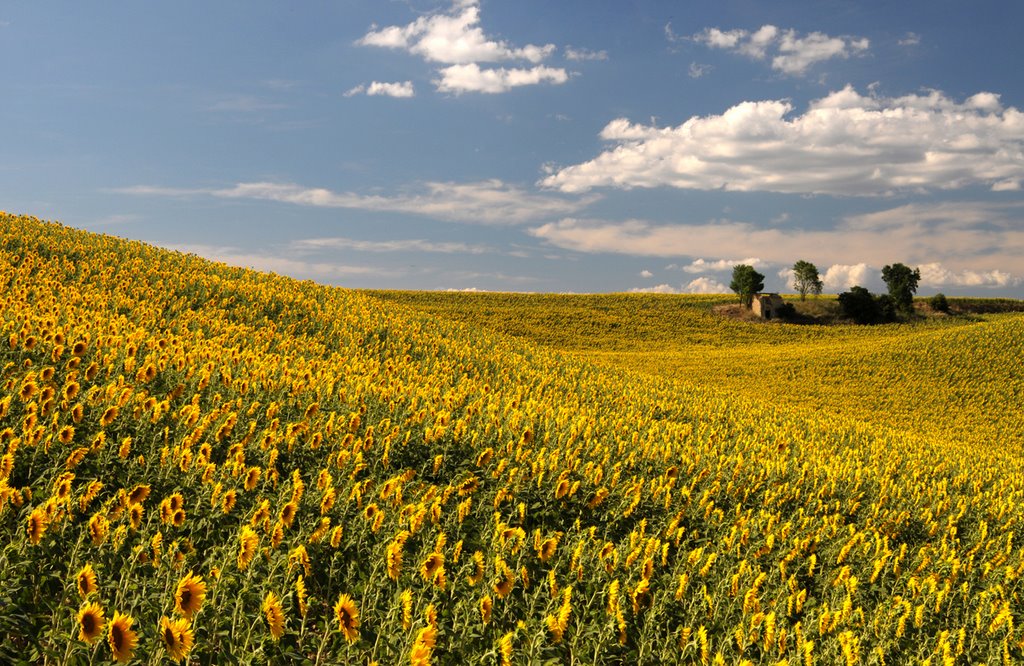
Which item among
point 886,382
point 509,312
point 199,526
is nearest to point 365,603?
point 199,526

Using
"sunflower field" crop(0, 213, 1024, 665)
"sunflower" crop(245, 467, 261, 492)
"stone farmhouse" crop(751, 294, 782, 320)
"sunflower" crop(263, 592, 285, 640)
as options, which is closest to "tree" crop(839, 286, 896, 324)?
"stone farmhouse" crop(751, 294, 782, 320)

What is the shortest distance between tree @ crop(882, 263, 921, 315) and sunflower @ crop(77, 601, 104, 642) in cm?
8917

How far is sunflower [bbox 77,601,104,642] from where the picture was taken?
295cm

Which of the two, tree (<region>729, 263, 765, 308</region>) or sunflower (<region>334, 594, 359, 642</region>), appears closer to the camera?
sunflower (<region>334, 594, 359, 642</region>)

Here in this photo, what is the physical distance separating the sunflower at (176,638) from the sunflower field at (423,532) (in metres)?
0.01

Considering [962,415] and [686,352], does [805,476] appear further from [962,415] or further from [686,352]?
[686,352]

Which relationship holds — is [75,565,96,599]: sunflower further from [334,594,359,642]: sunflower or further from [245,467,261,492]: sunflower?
[245,467,261,492]: sunflower

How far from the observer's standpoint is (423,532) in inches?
231

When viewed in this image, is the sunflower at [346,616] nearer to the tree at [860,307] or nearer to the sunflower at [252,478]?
the sunflower at [252,478]

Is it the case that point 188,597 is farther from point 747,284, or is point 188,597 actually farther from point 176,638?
point 747,284

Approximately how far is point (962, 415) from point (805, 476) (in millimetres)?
27488

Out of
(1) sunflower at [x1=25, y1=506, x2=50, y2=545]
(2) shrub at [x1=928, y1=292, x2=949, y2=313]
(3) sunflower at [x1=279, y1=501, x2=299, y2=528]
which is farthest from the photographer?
(2) shrub at [x1=928, y1=292, x2=949, y2=313]

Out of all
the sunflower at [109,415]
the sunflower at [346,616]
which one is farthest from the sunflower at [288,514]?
the sunflower at [109,415]

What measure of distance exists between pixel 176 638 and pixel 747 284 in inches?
3212
